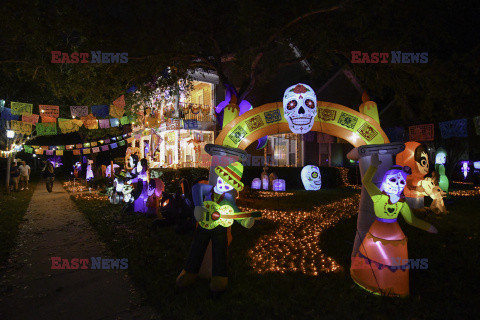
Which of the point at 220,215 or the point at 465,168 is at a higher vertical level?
the point at 465,168

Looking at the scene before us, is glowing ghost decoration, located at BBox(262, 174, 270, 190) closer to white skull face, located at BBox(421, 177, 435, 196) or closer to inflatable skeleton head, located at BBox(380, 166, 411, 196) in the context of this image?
white skull face, located at BBox(421, 177, 435, 196)

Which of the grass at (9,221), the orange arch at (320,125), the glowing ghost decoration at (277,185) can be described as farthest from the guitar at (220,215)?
the glowing ghost decoration at (277,185)

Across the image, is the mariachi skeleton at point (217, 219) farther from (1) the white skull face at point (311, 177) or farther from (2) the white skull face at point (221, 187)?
(1) the white skull face at point (311, 177)

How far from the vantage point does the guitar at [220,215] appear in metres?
4.26

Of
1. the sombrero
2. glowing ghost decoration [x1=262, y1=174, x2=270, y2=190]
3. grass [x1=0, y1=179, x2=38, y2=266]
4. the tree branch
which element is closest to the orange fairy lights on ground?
the sombrero

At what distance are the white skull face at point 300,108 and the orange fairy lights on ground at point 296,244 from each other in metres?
1.75

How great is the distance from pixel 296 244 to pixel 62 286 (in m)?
4.45

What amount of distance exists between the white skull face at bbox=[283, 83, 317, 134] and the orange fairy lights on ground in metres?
1.75

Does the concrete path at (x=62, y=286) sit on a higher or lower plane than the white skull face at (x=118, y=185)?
lower

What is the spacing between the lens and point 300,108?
190 inches

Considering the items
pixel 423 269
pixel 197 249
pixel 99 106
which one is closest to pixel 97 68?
pixel 99 106

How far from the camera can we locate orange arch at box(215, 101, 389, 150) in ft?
16.0

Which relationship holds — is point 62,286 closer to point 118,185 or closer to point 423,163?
point 118,185

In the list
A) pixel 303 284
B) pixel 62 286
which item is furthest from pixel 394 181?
pixel 62 286
